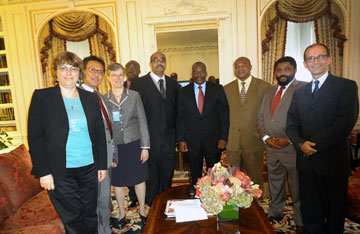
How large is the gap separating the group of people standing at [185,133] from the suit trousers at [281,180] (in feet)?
0.03

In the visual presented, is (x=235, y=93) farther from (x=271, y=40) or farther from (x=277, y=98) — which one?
(x=271, y=40)

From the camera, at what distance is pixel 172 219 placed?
158 cm

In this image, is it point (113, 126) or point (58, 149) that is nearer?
point (58, 149)

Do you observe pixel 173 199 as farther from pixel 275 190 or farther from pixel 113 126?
pixel 275 190

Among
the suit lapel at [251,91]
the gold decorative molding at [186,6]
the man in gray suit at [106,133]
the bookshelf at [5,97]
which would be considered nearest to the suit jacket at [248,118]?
the suit lapel at [251,91]

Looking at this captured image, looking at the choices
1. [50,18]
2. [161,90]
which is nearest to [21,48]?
[50,18]

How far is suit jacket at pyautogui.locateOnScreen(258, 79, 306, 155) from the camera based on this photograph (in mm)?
2299

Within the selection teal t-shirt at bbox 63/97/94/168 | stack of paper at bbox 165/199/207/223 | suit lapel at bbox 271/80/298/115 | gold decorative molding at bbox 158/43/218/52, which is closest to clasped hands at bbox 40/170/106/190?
teal t-shirt at bbox 63/97/94/168

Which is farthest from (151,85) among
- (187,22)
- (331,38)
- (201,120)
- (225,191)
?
(331,38)

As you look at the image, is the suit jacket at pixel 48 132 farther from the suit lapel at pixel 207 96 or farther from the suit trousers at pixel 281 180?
the suit trousers at pixel 281 180

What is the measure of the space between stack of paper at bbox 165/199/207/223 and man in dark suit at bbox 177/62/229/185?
0.93 m

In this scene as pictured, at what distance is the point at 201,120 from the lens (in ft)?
8.70

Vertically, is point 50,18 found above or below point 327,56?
above

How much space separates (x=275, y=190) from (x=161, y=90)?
170 cm
